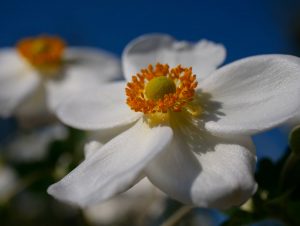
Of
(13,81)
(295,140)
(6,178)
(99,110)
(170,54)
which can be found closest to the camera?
(295,140)

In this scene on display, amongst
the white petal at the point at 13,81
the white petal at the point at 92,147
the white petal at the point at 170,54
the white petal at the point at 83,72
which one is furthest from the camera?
the white petal at the point at 83,72

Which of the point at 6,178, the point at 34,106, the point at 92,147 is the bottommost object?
the point at 6,178

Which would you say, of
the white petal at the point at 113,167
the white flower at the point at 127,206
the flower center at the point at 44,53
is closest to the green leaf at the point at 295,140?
the white petal at the point at 113,167

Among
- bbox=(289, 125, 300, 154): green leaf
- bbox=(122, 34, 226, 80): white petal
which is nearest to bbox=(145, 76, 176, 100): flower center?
bbox=(122, 34, 226, 80): white petal

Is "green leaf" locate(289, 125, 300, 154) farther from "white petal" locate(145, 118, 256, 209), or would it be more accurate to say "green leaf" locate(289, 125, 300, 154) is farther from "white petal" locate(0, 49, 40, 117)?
"white petal" locate(0, 49, 40, 117)

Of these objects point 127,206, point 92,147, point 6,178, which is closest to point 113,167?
point 92,147

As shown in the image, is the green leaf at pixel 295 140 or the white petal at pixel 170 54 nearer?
the green leaf at pixel 295 140

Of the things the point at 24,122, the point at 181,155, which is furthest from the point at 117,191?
the point at 24,122

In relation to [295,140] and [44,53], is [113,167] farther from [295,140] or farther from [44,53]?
[44,53]

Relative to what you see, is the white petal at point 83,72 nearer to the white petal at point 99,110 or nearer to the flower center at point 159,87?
the white petal at point 99,110
